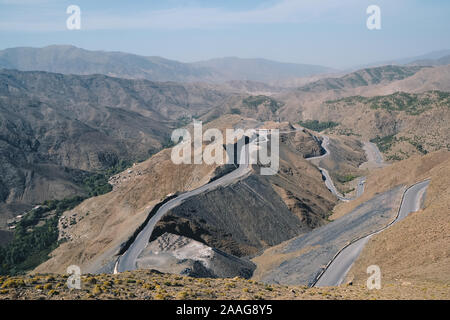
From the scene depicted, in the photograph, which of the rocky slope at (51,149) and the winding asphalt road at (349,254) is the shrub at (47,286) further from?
the rocky slope at (51,149)

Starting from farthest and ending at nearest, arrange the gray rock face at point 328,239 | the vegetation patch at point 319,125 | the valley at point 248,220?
1. the vegetation patch at point 319,125
2. the gray rock face at point 328,239
3. the valley at point 248,220

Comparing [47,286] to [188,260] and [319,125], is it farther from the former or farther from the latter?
[319,125]

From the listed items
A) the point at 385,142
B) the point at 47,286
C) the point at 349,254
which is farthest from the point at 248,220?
the point at 385,142

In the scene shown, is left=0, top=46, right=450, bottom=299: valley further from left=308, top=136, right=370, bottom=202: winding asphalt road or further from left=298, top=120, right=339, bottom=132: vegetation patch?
left=298, top=120, right=339, bottom=132: vegetation patch

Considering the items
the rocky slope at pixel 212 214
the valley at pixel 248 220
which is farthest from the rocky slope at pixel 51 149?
the rocky slope at pixel 212 214

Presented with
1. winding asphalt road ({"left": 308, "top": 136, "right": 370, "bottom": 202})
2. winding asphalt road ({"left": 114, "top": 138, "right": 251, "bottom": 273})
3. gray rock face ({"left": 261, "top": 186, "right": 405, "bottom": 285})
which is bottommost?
winding asphalt road ({"left": 308, "top": 136, "right": 370, "bottom": 202})

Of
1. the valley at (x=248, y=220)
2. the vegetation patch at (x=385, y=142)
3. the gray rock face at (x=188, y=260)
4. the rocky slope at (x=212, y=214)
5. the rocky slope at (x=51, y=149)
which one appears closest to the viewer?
the valley at (x=248, y=220)

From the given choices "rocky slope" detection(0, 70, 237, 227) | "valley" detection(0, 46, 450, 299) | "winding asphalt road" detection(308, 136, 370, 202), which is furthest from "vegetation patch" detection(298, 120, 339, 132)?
"rocky slope" detection(0, 70, 237, 227)

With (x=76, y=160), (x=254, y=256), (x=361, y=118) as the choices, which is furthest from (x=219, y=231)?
(x=361, y=118)
